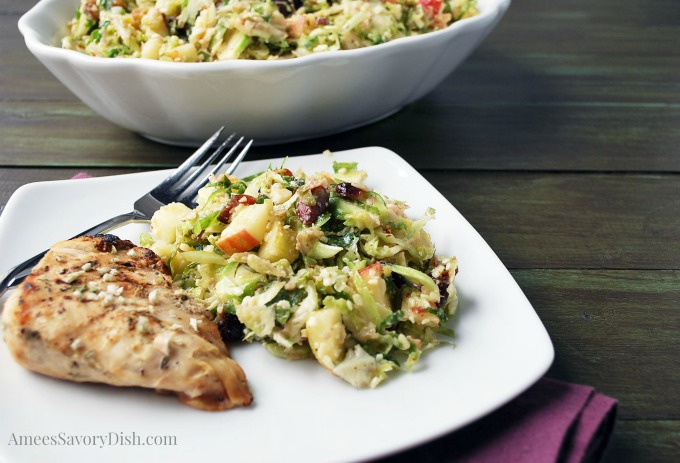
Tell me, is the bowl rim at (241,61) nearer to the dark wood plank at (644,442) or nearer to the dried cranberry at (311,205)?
the dried cranberry at (311,205)

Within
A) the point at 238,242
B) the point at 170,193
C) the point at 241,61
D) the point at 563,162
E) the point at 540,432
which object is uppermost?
the point at 241,61

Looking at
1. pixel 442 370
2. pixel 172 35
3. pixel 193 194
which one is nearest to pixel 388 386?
A: pixel 442 370

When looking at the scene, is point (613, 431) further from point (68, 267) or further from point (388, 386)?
point (68, 267)

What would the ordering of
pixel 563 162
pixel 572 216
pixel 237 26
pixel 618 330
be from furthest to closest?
pixel 563 162 < pixel 237 26 < pixel 572 216 < pixel 618 330

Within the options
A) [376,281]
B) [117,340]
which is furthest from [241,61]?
[117,340]

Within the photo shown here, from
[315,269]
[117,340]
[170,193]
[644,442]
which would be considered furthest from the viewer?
[170,193]

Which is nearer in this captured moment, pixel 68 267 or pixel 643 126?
pixel 68 267

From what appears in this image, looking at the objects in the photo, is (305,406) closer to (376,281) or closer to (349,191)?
(376,281)

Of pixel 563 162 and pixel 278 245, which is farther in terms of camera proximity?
pixel 563 162
